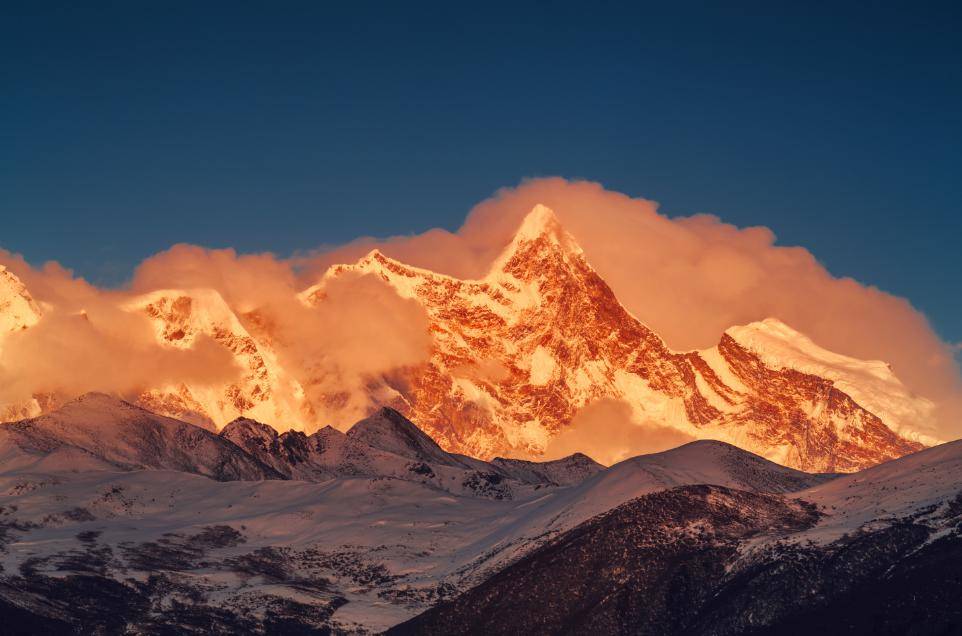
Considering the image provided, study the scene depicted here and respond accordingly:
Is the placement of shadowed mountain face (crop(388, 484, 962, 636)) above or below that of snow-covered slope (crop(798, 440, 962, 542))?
below

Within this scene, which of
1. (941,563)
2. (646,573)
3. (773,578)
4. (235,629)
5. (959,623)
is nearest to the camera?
(959,623)

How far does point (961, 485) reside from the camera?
587 ft

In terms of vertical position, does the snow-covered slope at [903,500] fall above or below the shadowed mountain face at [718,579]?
above

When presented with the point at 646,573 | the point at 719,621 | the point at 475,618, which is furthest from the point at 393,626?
the point at 719,621

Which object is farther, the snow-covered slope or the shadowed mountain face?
the snow-covered slope

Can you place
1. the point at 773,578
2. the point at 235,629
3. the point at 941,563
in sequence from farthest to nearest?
the point at 235,629
the point at 773,578
the point at 941,563

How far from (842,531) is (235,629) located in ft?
242

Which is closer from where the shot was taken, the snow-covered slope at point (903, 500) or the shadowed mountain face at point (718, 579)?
the shadowed mountain face at point (718, 579)

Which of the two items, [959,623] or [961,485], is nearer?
[959,623]

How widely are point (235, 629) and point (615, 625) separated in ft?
166

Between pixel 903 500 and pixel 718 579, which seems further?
pixel 903 500

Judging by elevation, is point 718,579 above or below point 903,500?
below

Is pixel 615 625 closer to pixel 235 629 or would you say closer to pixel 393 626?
pixel 393 626

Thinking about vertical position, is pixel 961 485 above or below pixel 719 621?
above
